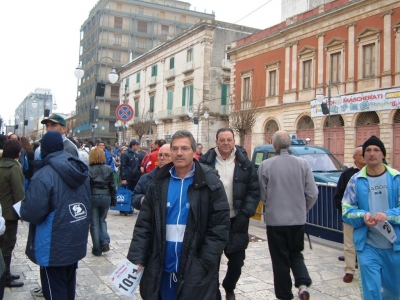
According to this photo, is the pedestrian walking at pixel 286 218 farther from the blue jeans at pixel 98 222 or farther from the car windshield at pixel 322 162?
the car windshield at pixel 322 162

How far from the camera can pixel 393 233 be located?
364 cm

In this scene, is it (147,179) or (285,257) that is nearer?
(285,257)

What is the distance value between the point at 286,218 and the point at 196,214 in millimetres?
1829

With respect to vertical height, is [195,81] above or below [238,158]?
above

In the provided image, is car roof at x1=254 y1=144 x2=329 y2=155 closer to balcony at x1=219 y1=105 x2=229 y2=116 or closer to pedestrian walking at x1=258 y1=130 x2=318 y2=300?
pedestrian walking at x1=258 y1=130 x2=318 y2=300

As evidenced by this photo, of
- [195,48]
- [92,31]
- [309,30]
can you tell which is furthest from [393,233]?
[92,31]

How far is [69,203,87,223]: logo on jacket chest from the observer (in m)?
3.79

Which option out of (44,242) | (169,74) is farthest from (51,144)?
(169,74)

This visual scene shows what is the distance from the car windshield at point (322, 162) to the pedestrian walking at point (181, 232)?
23.1 feet

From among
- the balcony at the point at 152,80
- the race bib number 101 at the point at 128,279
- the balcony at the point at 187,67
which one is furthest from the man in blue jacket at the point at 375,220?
the balcony at the point at 152,80

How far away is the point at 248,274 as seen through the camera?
5832 mm

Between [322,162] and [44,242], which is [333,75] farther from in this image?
[44,242]

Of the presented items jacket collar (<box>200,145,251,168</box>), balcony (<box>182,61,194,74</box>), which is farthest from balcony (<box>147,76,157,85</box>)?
jacket collar (<box>200,145,251,168</box>)

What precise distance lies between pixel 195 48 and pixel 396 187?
1445 inches
